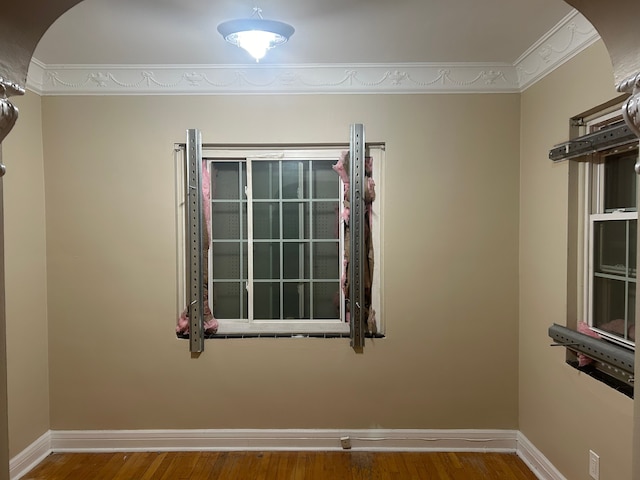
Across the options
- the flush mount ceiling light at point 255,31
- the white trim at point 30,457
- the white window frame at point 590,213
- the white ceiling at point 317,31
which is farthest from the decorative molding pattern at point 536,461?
the white trim at point 30,457

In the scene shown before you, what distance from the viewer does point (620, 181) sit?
6.66 feet

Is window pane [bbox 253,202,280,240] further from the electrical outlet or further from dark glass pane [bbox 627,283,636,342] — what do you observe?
the electrical outlet

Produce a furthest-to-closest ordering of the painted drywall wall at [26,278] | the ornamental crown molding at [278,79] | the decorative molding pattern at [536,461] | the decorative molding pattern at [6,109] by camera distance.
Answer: the ornamental crown molding at [278,79]
the painted drywall wall at [26,278]
the decorative molding pattern at [536,461]
the decorative molding pattern at [6,109]

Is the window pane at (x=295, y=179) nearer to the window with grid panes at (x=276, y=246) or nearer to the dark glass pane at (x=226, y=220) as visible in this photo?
the window with grid panes at (x=276, y=246)

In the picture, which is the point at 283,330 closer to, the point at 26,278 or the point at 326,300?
the point at 326,300

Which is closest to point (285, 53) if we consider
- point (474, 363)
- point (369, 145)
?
point (369, 145)

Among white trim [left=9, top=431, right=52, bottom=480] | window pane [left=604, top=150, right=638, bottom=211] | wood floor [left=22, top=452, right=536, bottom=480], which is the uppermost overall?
window pane [left=604, top=150, right=638, bottom=211]

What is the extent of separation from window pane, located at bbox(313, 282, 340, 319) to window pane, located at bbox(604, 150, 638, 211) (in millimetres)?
1638

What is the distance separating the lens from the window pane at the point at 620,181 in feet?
6.40

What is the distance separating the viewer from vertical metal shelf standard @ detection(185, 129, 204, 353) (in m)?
2.70

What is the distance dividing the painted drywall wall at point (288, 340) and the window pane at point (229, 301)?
8.3 inches

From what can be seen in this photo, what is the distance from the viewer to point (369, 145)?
279 centimetres

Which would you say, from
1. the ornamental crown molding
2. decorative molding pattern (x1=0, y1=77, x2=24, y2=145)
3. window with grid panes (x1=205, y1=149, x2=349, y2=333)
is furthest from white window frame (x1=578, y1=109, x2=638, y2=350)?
decorative molding pattern (x1=0, y1=77, x2=24, y2=145)

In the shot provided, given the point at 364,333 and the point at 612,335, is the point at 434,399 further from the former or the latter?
the point at 612,335
